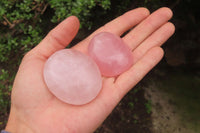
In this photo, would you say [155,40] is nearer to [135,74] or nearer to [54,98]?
[135,74]

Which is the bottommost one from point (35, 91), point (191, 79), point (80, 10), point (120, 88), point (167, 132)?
point (167, 132)

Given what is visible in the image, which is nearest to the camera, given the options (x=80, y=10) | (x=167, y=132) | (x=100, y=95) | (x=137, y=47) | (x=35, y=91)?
(x=35, y=91)

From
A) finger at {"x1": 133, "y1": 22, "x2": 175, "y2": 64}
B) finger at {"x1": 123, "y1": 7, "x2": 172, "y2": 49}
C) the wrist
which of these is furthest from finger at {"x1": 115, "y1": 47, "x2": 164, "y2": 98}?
the wrist

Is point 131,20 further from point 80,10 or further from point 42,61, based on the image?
point 42,61

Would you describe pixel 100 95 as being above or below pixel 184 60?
above

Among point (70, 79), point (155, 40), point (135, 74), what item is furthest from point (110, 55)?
point (155, 40)

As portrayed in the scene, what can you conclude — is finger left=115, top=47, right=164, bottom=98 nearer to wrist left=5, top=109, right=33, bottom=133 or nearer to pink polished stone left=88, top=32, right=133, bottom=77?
pink polished stone left=88, top=32, right=133, bottom=77

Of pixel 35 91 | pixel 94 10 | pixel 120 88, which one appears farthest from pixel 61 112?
pixel 94 10
